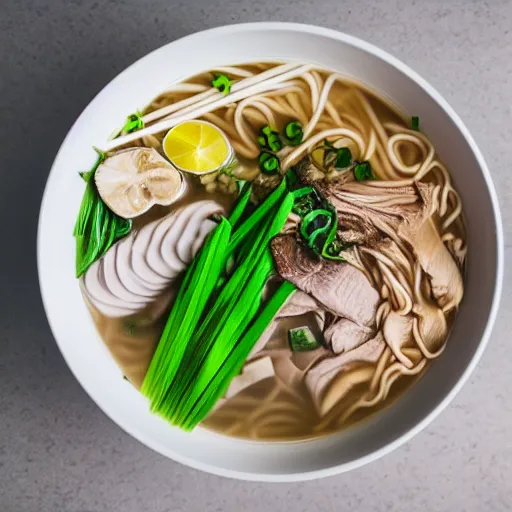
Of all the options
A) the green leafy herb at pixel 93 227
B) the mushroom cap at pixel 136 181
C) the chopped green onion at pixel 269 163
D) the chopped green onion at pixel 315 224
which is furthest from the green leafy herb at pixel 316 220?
the green leafy herb at pixel 93 227

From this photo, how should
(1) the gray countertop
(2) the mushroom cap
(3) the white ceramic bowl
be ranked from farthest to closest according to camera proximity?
(1) the gray countertop
(2) the mushroom cap
(3) the white ceramic bowl

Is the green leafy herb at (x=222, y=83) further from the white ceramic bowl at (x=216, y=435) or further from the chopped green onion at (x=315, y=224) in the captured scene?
the chopped green onion at (x=315, y=224)

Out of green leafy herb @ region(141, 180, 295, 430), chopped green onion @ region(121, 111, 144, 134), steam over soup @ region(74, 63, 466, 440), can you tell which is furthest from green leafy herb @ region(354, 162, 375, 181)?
chopped green onion @ region(121, 111, 144, 134)

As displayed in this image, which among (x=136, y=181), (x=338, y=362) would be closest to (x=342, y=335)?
(x=338, y=362)

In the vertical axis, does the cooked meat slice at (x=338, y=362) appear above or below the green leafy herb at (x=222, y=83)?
below

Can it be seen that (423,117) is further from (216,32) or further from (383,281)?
(216,32)

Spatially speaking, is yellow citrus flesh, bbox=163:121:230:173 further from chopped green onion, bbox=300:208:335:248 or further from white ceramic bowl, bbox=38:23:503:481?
chopped green onion, bbox=300:208:335:248

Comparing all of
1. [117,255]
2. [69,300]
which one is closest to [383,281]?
[117,255]
